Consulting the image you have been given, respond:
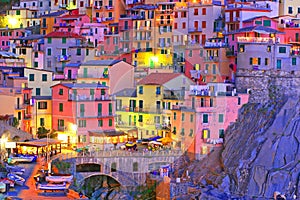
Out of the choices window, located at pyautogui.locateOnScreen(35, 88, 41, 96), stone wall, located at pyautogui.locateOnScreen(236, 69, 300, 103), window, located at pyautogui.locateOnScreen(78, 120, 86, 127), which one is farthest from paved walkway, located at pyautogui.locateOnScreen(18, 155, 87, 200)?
stone wall, located at pyautogui.locateOnScreen(236, 69, 300, 103)

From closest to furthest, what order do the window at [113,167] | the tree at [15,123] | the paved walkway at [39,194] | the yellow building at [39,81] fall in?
the paved walkway at [39,194], the window at [113,167], the tree at [15,123], the yellow building at [39,81]

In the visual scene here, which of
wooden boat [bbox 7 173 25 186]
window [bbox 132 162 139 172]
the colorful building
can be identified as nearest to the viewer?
wooden boat [bbox 7 173 25 186]

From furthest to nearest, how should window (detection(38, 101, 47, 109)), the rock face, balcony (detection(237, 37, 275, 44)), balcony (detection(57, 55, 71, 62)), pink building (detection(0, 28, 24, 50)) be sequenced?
pink building (detection(0, 28, 24, 50)) < balcony (detection(57, 55, 71, 62)) < balcony (detection(237, 37, 275, 44)) < window (detection(38, 101, 47, 109)) < the rock face

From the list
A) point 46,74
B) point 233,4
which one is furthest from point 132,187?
point 233,4

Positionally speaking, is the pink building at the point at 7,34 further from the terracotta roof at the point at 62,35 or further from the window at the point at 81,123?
the window at the point at 81,123

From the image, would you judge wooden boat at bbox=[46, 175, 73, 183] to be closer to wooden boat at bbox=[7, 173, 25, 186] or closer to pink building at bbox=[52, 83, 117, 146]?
wooden boat at bbox=[7, 173, 25, 186]

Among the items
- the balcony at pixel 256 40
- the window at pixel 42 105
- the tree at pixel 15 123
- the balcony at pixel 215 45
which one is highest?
the balcony at pixel 256 40

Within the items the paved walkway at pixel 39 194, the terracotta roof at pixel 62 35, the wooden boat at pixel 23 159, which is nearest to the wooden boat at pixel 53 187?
the paved walkway at pixel 39 194
